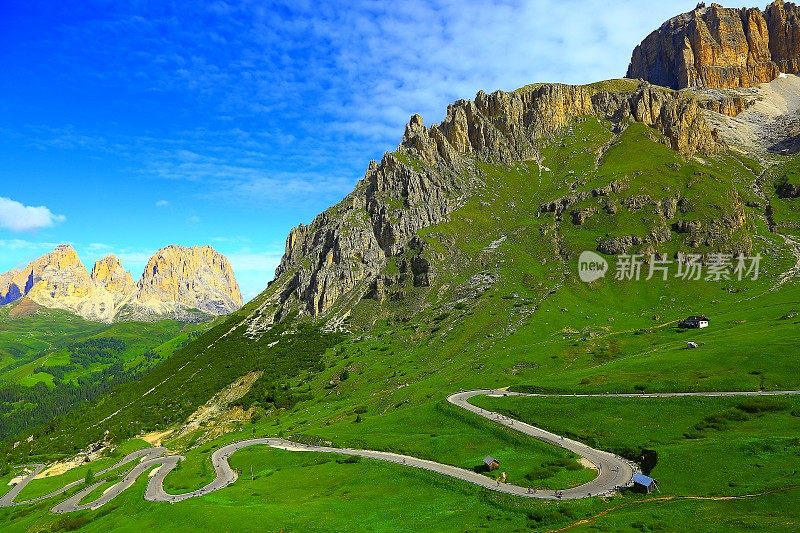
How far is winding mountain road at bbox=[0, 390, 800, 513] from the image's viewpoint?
64688 millimetres

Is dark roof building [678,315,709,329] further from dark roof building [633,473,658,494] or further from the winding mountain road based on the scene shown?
dark roof building [633,473,658,494]

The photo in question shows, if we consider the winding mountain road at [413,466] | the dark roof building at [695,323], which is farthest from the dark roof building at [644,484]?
the dark roof building at [695,323]

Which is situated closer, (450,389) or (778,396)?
(778,396)

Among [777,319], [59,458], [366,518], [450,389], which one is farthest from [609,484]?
[59,458]

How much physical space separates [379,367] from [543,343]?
64583 mm

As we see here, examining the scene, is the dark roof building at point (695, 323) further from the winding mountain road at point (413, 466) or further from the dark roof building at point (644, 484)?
the dark roof building at point (644, 484)

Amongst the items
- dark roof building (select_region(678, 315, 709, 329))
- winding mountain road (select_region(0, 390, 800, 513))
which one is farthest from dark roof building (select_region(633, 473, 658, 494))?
dark roof building (select_region(678, 315, 709, 329))

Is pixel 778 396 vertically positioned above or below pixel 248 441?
above

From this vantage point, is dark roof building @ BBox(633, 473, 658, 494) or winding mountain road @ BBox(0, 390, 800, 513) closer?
dark roof building @ BBox(633, 473, 658, 494)

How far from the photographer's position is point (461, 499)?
65.4 metres

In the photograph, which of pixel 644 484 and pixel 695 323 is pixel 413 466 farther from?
pixel 695 323

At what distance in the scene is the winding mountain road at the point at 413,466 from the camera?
212ft

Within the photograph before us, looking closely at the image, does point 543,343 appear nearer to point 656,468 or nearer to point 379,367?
point 379,367

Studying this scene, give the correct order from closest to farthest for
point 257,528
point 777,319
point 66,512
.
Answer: point 257,528
point 66,512
point 777,319
